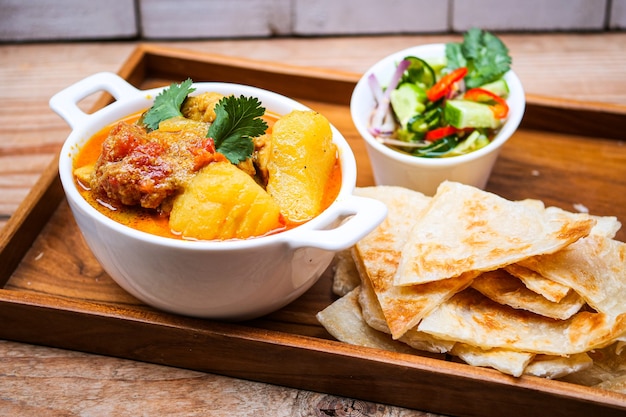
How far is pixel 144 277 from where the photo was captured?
2316 mm

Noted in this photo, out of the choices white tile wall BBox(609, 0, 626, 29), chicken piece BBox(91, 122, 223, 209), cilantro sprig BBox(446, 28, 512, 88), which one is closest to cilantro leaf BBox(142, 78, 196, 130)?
chicken piece BBox(91, 122, 223, 209)

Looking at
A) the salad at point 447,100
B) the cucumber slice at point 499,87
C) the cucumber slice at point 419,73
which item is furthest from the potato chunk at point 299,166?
the cucumber slice at point 499,87

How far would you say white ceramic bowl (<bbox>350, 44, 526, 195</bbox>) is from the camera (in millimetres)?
2943

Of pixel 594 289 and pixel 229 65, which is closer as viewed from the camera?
pixel 594 289

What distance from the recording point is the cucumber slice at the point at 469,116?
3.01 metres

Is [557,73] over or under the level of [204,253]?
under

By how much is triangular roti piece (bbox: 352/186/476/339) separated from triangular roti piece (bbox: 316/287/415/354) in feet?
0.39

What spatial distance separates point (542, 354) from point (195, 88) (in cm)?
141

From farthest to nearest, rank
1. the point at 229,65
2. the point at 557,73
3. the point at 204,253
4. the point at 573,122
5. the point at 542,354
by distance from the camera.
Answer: the point at 557,73 < the point at 229,65 < the point at 573,122 < the point at 542,354 < the point at 204,253

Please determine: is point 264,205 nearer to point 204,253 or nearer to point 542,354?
point 204,253

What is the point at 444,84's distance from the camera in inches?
124

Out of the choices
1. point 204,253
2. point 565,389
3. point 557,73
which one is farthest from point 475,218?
point 557,73

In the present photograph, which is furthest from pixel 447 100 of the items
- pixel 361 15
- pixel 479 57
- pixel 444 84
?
pixel 361 15

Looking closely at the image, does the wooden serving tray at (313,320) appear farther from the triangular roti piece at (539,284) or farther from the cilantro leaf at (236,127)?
the cilantro leaf at (236,127)
